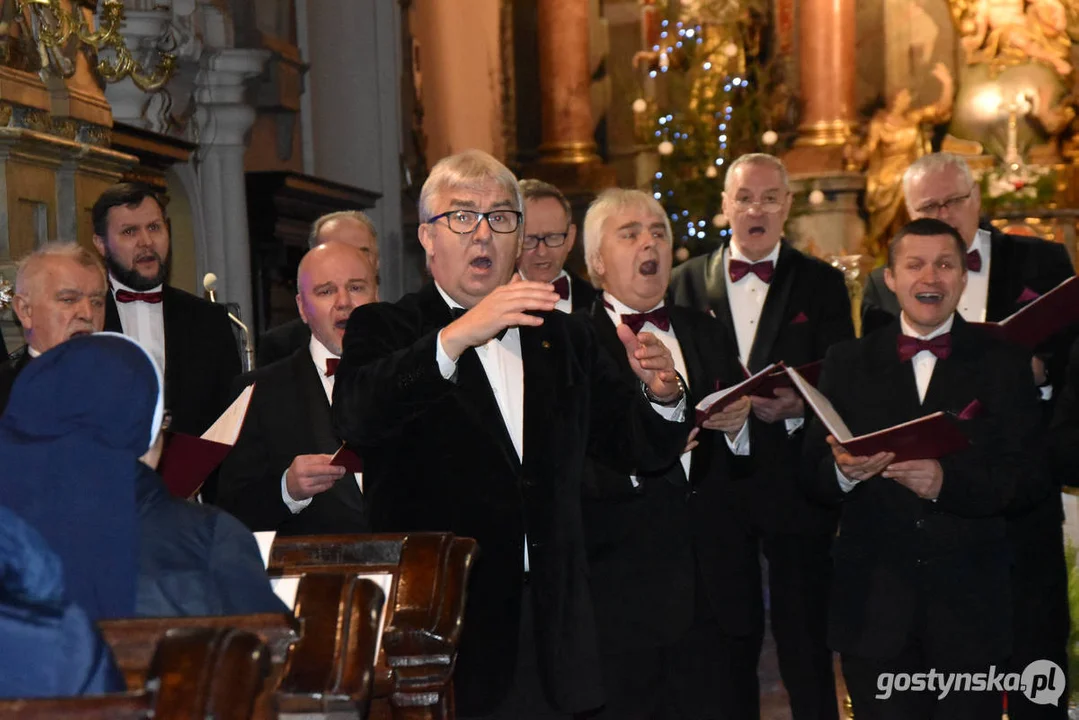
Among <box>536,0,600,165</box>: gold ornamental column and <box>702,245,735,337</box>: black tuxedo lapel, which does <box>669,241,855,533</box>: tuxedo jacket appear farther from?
<box>536,0,600,165</box>: gold ornamental column

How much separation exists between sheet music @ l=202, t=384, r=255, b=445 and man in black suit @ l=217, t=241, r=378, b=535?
197 millimetres

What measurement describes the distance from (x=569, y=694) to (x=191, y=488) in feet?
3.51

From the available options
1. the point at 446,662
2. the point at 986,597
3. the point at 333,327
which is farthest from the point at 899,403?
the point at 446,662

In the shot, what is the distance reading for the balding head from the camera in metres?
4.65

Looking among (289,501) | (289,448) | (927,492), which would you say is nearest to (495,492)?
(289,501)

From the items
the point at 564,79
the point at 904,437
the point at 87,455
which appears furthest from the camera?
the point at 564,79

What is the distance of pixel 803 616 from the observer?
5.30m

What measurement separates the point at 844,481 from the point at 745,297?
1334mm

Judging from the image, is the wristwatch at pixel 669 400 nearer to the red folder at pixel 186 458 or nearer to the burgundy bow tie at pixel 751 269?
the red folder at pixel 186 458

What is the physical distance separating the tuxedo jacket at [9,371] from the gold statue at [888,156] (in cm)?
1130

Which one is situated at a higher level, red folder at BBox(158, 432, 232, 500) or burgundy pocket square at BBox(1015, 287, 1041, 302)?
burgundy pocket square at BBox(1015, 287, 1041, 302)

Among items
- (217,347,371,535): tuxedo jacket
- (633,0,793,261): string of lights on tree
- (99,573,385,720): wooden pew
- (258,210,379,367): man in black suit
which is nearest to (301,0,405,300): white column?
(633,0,793,261): string of lights on tree

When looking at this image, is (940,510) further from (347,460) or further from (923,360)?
(347,460)

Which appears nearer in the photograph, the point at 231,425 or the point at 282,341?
the point at 231,425
